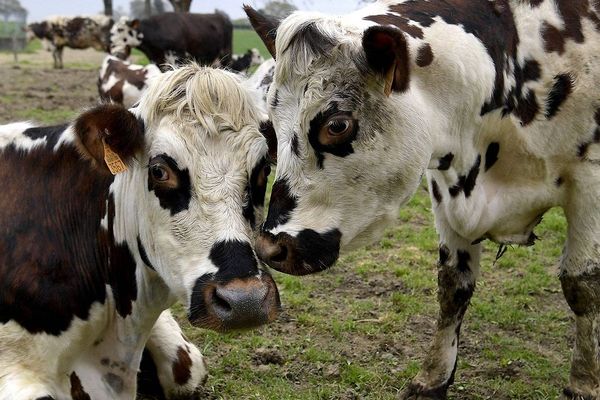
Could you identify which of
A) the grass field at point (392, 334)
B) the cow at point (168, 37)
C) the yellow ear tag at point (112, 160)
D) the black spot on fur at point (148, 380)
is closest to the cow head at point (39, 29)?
the cow at point (168, 37)

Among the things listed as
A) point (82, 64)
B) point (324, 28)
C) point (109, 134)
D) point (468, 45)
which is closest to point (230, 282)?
point (109, 134)

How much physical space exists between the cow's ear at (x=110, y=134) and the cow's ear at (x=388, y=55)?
971mm

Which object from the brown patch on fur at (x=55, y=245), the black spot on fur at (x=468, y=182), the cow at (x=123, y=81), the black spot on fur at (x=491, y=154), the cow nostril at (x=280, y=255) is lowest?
the cow at (x=123, y=81)

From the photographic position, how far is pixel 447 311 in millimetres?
4527

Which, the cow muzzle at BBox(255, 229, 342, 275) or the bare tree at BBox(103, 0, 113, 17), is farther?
the bare tree at BBox(103, 0, 113, 17)

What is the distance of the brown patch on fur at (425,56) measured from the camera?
3486 mm

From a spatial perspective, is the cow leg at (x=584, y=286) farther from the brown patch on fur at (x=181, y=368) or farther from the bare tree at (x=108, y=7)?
the bare tree at (x=108, y=7)

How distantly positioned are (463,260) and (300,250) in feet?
4.85

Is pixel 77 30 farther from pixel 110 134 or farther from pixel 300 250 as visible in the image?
pixel 300 250

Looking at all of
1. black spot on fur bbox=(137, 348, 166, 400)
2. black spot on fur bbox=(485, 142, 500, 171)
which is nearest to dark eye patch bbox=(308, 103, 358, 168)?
black spot on fur bbox=(485, 142, 500, 171)

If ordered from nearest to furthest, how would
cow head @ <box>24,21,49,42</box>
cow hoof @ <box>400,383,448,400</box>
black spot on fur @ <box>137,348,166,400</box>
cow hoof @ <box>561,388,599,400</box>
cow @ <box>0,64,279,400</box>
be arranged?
1. cow @ <box>0,64,279,400</box>
2. cow hoof @ <box>561,388,599,400</box>
3. black spot on fur @ <box>137,348,166,400</box>
4. cow hoof @ <box>400,383,448,400</box>
5. cow head @ <box>24,21,49,42</box>

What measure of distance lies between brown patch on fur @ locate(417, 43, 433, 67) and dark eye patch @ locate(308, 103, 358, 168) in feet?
1.41

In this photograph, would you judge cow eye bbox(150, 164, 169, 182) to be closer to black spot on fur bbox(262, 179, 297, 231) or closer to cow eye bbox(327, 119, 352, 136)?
black spot on fur bbox(262, 179, 297, 231)

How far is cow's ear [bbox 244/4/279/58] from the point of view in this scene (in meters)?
3.84
